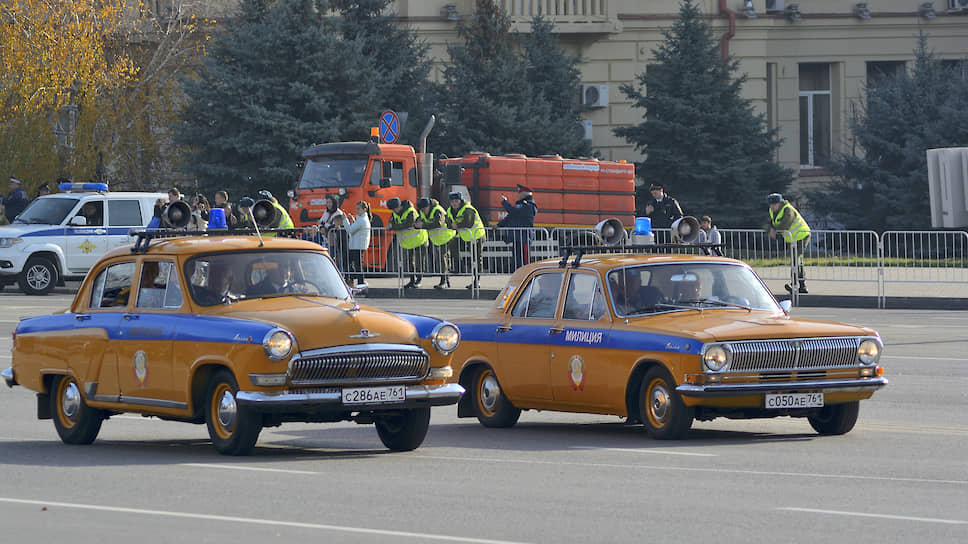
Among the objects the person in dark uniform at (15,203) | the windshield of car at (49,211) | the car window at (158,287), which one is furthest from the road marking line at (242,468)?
the person in dark uniform at (15,203)

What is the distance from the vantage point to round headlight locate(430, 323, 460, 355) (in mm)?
11398

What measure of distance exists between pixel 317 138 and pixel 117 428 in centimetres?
2745

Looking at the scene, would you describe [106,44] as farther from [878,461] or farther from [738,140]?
[878,461]

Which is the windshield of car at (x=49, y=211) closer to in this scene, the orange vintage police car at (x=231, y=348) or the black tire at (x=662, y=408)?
the orange vintage police car at (x=231, y=348)

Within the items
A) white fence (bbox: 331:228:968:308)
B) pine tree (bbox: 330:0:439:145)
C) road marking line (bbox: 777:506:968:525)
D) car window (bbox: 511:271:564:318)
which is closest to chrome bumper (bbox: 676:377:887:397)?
car window (bbox: 511:271:564:318)

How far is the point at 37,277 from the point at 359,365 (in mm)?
21866

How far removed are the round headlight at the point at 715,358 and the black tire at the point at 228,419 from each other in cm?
308

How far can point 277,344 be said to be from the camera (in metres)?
10.8

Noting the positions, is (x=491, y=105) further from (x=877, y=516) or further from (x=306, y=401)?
(x=877, y=516)

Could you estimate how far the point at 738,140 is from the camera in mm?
43188

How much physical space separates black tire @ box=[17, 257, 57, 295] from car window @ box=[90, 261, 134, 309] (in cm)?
1957

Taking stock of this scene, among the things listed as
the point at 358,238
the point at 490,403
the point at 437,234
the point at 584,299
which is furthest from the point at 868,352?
the point at 358,238

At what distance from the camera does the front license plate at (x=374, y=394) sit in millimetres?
10898

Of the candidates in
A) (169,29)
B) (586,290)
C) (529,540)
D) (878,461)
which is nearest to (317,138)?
(169,29)
